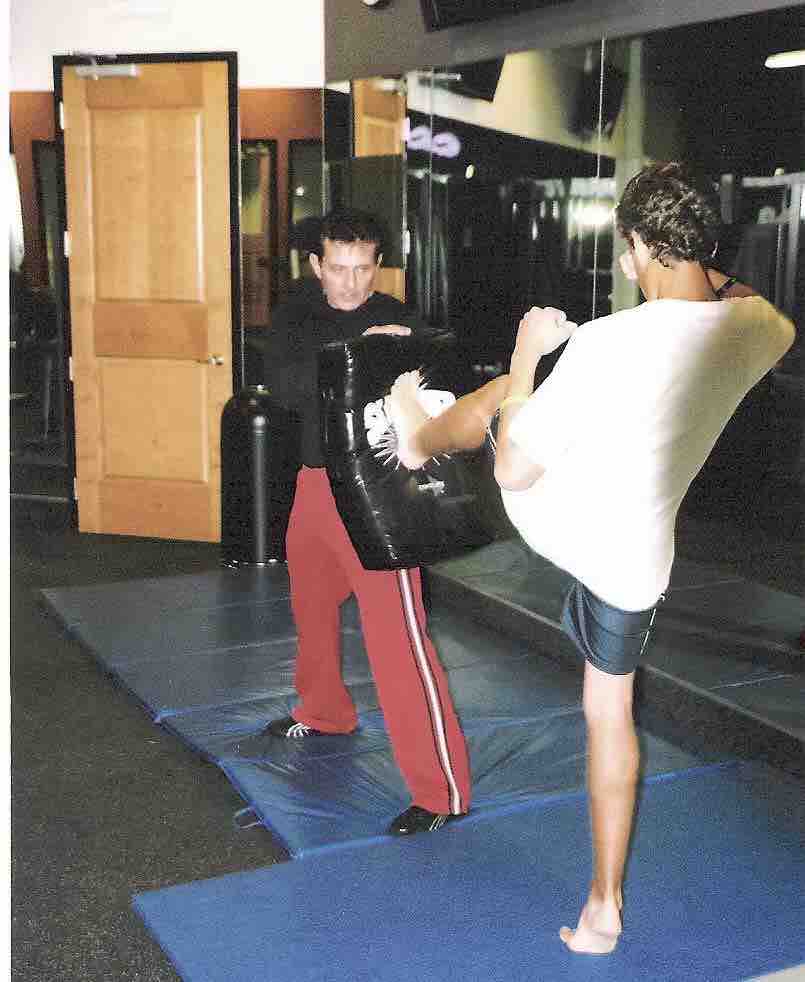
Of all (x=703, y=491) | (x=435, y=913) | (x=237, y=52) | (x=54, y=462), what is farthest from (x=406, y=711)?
(x=54, y=462)

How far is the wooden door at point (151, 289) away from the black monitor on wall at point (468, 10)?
120cm

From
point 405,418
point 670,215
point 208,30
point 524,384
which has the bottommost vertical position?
point 405,418

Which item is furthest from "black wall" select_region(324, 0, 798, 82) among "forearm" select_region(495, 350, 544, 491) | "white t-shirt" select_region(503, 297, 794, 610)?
"forearm" select_region(495, 350, 544, 491)

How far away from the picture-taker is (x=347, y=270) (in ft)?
9.69

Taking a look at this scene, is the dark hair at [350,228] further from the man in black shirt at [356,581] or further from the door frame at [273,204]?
the door frame at [273,204]

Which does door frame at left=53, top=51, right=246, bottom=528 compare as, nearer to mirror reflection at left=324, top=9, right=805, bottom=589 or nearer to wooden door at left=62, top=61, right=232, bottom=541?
wooden door at left=62, top=61, right=232, bottom=541

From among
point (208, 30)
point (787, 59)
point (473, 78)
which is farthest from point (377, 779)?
point (208, 30)

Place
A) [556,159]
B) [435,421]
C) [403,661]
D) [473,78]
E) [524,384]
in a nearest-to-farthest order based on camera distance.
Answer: [524,384] → [435,421] → [403,661] → [556,159] → [473,78]

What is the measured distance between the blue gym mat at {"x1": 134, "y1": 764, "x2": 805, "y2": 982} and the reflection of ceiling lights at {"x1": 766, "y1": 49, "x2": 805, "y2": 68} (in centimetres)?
211

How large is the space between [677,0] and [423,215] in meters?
1.67

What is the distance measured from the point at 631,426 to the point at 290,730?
5.77ft

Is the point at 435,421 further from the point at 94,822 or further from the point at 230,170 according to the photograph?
the point at 230,170

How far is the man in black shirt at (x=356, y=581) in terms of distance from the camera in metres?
2.80

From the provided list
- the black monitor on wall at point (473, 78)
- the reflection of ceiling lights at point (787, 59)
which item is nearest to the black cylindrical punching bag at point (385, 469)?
the reflection of ceiling lights at point (787, 59)
